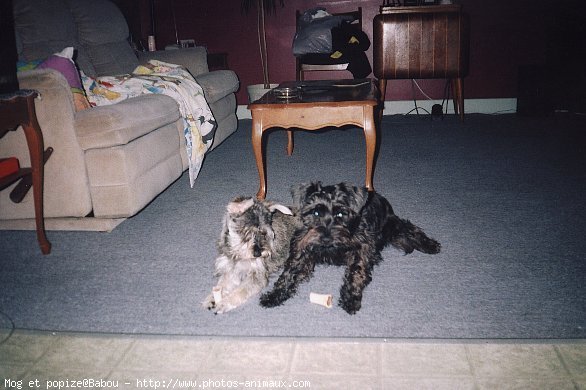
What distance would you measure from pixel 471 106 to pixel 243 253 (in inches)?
200

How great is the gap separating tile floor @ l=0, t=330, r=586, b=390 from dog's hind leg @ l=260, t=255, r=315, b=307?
0.27 metres

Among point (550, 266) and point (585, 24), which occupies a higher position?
point (585, 24)

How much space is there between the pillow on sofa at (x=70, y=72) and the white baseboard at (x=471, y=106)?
4.40 m

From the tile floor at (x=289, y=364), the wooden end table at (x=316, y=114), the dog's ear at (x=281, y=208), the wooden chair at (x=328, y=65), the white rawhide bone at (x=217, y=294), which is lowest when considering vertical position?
the tile floor at (x=289, y=364)

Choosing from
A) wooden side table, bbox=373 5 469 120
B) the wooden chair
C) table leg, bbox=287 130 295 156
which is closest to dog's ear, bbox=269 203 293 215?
table leg, bbox=287 130 295 156

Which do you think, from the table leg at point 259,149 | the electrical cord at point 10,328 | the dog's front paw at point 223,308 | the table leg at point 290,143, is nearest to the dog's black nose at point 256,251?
the dog's front paw at point 223,308

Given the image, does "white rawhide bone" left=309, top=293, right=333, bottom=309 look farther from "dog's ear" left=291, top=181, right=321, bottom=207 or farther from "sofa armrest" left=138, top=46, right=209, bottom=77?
"sofa armrest" left=138, top=46, right=209, bottom=77

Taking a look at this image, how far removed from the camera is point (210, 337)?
160 cm

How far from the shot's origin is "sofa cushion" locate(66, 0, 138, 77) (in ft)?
13.0

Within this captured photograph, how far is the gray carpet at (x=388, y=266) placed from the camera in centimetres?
166

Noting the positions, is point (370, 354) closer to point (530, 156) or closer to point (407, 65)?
point (530, 156)

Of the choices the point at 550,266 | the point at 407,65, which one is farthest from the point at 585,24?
the point at 550,266

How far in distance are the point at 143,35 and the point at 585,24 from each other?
5.93 m

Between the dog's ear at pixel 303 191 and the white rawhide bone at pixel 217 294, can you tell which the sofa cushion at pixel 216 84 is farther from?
the white rawhide bone at pixel 217 294
